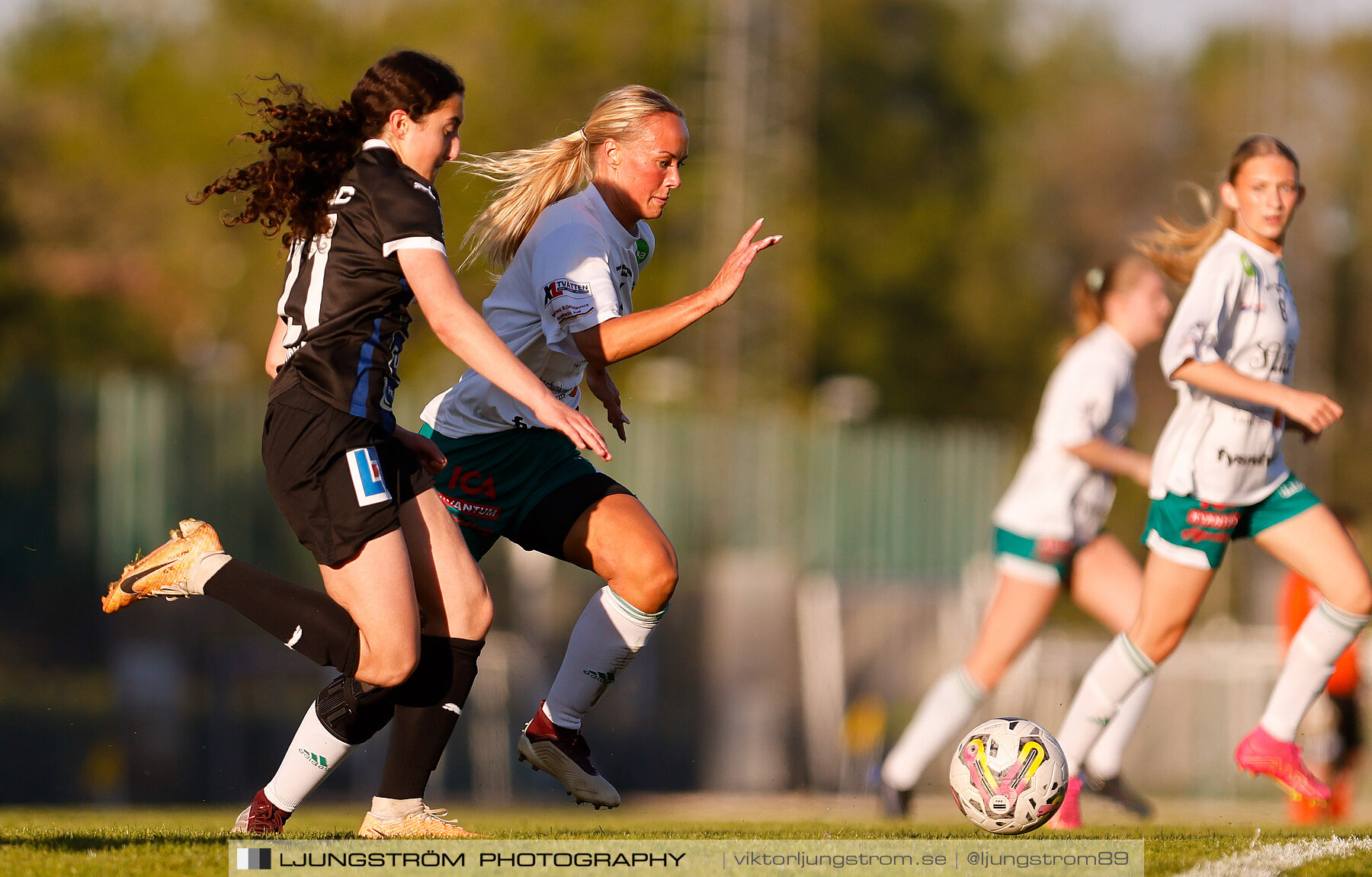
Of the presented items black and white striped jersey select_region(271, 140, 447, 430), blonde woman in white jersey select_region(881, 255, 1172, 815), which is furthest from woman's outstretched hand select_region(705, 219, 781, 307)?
blonde woman in white jersey select_region(881, 255, 1172, 815)

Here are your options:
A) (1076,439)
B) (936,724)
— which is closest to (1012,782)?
(936,724)

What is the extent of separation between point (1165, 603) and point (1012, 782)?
4.14 feet

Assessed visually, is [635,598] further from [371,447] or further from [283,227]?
[283,227]

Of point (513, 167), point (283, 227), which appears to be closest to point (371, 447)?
point (283, 227)

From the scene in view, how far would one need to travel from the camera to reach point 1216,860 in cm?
459

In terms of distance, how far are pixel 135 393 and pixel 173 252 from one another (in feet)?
78.5

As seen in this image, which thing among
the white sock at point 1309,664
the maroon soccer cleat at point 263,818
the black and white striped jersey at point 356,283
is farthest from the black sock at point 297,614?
the white sock at point 1309,664

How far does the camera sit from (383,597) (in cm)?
455

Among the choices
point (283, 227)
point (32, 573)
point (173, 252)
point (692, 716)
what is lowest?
point (692, 716)

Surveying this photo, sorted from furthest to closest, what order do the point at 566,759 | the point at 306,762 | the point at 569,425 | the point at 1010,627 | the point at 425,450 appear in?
the point at 1010,627, the point at 566,759, the point at 425,450, the point at 306,762, the point at 569,425

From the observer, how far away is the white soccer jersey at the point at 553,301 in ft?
16.6

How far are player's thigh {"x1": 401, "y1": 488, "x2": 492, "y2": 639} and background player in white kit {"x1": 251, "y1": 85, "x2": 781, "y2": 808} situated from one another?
52 centimetres

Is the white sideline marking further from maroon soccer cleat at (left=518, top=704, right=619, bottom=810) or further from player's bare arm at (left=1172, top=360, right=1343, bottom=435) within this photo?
maroon soccer cleat at (left=518, top=704, right=619, bottom=810)

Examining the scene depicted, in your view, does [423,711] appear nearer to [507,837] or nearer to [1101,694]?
[507,837]
